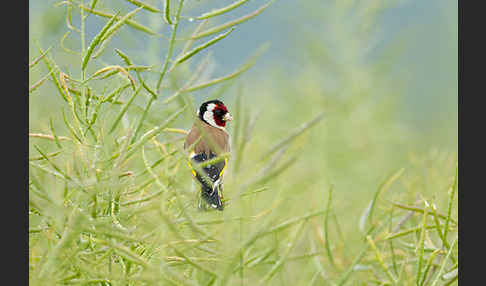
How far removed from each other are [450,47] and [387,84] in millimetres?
1070

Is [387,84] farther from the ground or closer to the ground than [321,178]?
farther from the ground

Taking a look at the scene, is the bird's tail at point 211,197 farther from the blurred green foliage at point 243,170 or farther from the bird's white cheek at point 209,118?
the bird's white cheek at point 209,118

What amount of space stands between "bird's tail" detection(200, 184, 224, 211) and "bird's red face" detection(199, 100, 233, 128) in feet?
0.44

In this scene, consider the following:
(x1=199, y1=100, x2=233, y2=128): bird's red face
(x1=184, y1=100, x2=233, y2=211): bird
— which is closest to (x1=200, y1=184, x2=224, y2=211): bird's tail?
(x1=184, y1=100, x2=233, y2=211): bird

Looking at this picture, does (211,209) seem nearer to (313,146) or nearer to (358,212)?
(358,212)

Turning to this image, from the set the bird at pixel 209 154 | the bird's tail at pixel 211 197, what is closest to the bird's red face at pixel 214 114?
the bird at pixel 209 154

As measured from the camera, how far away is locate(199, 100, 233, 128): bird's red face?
790 mm

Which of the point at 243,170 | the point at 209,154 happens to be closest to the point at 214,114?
the point at 209,154

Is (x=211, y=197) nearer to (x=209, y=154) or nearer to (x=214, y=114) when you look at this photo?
(x=209, y=154)

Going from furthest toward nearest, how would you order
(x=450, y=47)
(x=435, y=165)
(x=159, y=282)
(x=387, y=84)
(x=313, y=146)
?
(x=450, y=47)
(x=387, y=84)
(x=313, y=146)
(x=435, y=165)
(x=159, y=282)

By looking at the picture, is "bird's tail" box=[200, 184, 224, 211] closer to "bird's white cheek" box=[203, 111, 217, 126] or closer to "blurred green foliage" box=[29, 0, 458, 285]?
"blurred green foliage" box=[29, 0, 458, 285]

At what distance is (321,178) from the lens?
6.79 ft

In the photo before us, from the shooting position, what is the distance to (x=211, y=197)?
668 millimetres

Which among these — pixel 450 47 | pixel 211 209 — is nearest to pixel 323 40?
pixel 450 47
